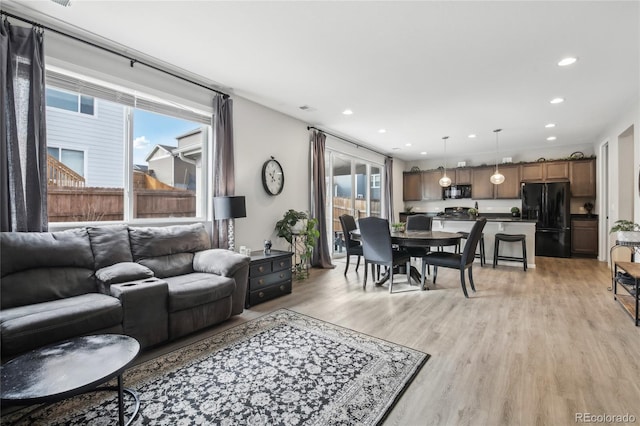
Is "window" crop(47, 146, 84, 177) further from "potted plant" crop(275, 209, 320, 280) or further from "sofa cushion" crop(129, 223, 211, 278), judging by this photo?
"potted plant" crop(275, 209, 320, 280)

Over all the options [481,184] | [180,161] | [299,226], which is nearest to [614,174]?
[481,184]

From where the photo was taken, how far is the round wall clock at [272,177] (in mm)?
4610

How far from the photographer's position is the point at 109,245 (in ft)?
8.94

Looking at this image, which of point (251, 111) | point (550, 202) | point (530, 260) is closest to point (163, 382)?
point (251, 111)

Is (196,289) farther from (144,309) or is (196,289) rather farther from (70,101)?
(70,101)

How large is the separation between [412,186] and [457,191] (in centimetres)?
135

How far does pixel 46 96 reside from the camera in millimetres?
2693

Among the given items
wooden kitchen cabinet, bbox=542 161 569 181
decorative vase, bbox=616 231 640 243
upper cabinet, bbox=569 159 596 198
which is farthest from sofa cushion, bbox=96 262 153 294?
upper cabinet, bbox=569 159 596 198

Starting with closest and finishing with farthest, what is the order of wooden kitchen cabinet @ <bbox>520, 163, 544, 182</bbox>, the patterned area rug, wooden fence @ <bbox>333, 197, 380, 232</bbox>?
the patterned area rug, wooden fence @ <bbox>333, 197, 380, 232</bbox>, wooden kitchen cabinet @ <bbox>520, 163, 544, 182</bbox>

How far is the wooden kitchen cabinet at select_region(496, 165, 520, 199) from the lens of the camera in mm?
7656

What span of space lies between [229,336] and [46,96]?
2.75 m

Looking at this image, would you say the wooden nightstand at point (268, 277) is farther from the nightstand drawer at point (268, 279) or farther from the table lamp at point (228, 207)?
the table lamp at point (228, 207)

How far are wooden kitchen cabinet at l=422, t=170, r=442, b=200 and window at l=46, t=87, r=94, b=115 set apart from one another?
825 centimetres

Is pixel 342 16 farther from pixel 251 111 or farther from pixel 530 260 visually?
pixel 530 260
